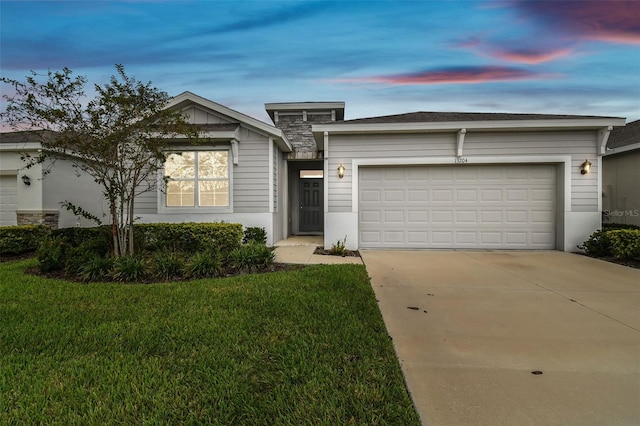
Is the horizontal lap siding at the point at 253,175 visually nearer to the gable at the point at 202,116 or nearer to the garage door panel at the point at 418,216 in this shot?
the gable at the point at 202,116

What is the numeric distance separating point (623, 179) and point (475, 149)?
5.92 m

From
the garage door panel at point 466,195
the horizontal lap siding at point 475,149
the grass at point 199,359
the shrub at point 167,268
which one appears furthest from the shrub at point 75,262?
the garage door panel at point 466,195

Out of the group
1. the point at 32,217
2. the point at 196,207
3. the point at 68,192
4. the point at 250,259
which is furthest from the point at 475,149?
the point at 32,217

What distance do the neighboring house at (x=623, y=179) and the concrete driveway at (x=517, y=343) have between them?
5.51 m

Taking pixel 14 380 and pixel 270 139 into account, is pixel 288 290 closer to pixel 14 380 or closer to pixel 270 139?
pixel 14 380

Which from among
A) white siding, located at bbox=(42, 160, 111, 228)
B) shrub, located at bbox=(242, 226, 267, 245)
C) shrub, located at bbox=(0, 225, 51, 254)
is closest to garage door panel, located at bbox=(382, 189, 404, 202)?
shrub, located at bbox=(242, 226, 267, 245)

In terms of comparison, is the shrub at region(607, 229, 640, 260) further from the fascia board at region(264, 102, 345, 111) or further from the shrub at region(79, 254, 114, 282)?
the shrub at region(79, 254, 114, 282)

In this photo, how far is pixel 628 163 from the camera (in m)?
10.1

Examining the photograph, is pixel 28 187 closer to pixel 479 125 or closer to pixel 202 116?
pixel 202 116

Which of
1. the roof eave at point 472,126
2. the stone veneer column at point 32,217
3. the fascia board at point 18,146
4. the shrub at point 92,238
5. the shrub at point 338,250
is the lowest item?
the shrub at point 338,250

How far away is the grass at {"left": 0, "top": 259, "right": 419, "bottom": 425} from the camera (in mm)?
1954

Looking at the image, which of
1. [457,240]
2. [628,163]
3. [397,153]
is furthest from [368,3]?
[628,163]

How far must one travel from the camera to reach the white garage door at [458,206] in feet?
28.4

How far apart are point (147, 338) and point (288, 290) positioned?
1.87m
